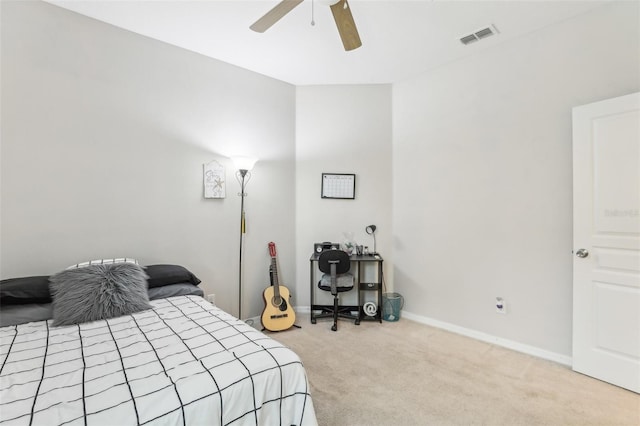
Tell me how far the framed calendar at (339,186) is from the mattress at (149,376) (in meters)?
2.25

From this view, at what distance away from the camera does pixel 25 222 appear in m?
2.16

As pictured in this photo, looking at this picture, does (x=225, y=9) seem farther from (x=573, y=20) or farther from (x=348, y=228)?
(x=573, y=20)

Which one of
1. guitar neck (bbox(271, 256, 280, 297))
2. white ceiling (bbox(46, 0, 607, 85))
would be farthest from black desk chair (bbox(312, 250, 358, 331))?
white ceiling (bbox(46, 0, 607, 85))

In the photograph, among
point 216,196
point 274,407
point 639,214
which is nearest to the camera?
point 274,407

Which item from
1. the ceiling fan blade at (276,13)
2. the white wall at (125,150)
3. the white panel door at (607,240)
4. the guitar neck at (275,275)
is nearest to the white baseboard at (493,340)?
the white panel door at (607,240)

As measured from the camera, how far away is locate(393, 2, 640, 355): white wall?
2.43 metres

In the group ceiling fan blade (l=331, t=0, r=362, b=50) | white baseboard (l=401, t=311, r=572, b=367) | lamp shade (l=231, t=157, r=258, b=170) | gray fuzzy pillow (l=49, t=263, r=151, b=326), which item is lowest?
white baseboard (l=401, t=311, r=572, b=367)

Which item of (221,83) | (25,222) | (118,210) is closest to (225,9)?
(221,83)

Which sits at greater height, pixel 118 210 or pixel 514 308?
pixel 118 210

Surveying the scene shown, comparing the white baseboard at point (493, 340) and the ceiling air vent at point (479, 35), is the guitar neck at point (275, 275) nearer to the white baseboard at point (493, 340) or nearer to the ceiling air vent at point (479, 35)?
the white baseboard at point (493, 340)

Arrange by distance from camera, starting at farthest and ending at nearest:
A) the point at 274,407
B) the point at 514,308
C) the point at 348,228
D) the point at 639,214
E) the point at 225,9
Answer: the point at 348,228, the point at 514,308, the point at 225,9, the point at 639,214, the point at 274,407

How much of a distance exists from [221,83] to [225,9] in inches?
35.4

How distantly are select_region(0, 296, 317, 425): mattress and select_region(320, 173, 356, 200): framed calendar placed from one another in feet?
7.37

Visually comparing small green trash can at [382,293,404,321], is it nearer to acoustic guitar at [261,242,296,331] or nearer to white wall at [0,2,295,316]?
acoustic guitar at [261,242,296,331]
